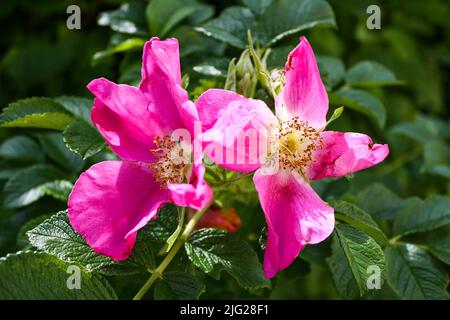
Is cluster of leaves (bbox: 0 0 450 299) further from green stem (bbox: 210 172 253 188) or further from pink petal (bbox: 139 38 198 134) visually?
pink petal (bbox: 139 38 198 134)

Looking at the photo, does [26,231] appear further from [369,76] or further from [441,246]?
[369,76]

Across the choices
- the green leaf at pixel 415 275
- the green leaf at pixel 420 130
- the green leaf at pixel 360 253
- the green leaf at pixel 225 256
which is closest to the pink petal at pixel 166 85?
the green leaf at pixel 225 256

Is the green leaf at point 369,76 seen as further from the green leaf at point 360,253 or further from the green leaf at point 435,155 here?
the green leaf at point 360,253

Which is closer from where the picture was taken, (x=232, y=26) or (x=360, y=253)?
(x=360, y=253)

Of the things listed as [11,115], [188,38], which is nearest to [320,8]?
[188,38]

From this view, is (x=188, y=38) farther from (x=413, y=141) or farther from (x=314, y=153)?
(x=413, y=141)

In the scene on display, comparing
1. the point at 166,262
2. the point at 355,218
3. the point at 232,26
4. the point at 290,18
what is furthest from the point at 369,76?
the point at 166,262
